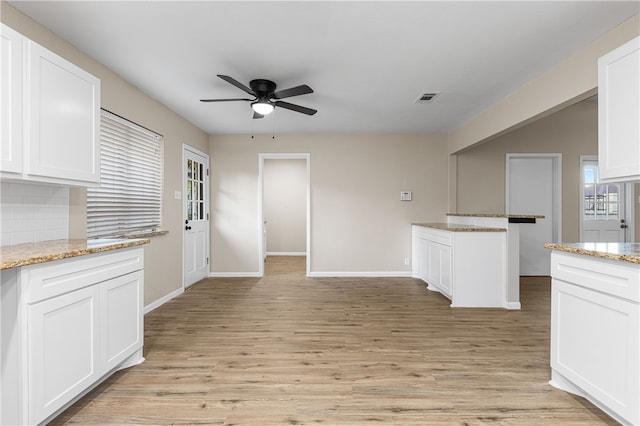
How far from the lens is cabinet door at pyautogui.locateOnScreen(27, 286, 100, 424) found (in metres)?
1.54

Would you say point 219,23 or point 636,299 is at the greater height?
point 219,23

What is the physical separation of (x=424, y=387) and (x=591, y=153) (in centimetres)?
542

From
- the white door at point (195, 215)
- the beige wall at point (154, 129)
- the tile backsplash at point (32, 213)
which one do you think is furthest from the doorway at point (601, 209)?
the tile backsplash at point (32, 213)

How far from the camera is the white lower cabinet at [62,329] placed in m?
1.49

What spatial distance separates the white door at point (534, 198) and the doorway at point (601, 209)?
44 cm

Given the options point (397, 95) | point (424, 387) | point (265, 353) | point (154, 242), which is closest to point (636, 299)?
point (424, 387)

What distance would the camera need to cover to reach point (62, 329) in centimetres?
168

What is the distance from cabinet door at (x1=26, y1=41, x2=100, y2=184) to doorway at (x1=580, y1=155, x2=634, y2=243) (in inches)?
264

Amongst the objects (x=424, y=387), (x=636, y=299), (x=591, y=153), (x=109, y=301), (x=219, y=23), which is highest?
(x=219, y=23)

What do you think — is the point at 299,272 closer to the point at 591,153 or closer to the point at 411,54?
the point at 411,54

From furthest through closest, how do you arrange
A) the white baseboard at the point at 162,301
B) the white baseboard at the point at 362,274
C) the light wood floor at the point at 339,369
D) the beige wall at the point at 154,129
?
1. the white baseboard at the point at 362,274
2. the white baseboard at the point at 162,301
3. the beige wall at the point at 154,129
4. the light wood floor at the point at 339,369

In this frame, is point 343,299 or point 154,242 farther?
point 343,299

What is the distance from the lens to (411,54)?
268cm

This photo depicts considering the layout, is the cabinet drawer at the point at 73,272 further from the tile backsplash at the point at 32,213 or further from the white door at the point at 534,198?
the white door at the point at 534,198
